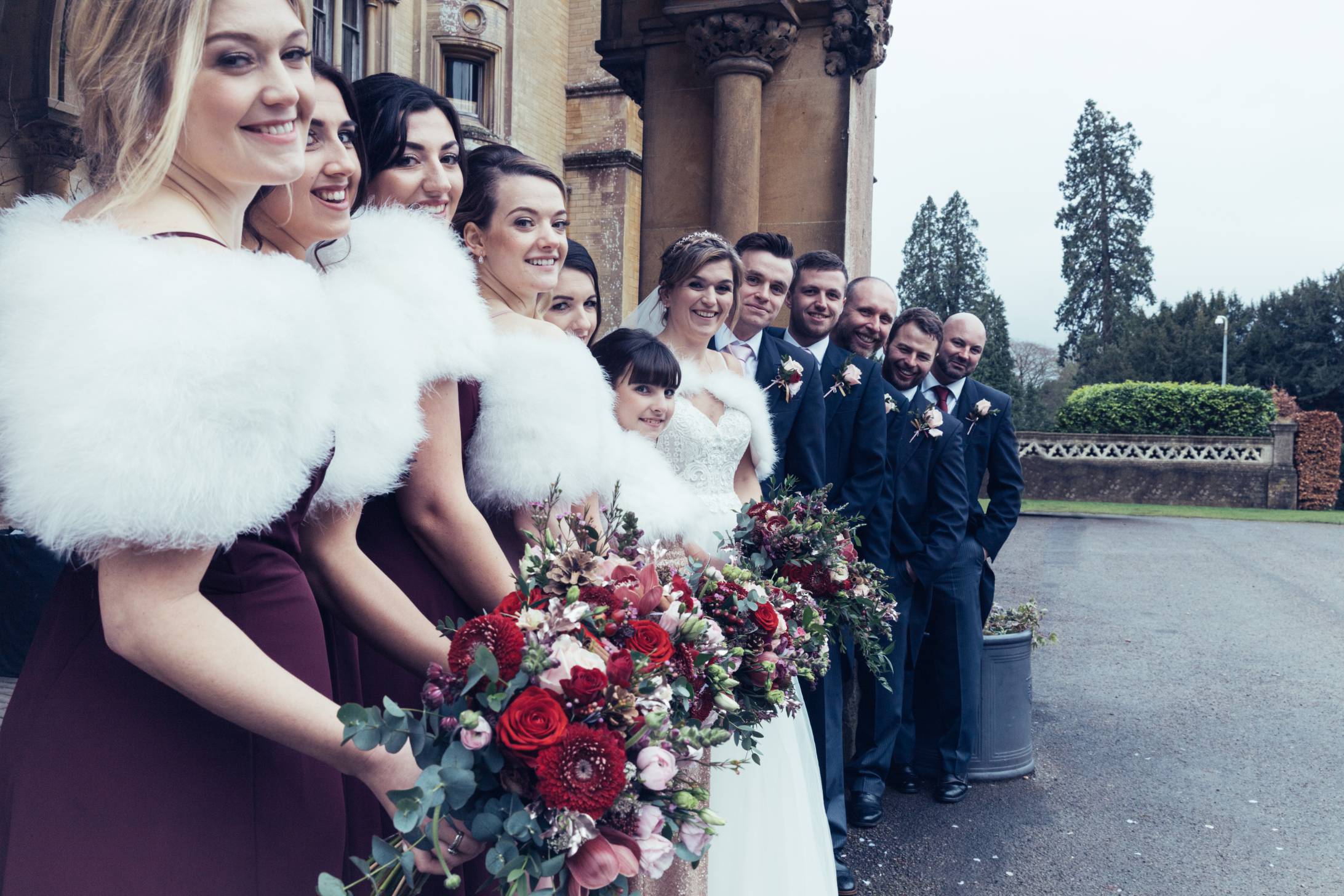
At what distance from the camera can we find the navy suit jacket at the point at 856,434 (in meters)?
4.85

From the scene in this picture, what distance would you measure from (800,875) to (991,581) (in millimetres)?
3093

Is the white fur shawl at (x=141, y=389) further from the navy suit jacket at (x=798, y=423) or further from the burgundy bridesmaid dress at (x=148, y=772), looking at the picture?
the navy suit jacket at (x=798, y=423)

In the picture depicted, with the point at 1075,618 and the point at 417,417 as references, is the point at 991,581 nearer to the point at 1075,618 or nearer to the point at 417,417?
the point at 417,417

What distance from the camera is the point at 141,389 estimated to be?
1143mm

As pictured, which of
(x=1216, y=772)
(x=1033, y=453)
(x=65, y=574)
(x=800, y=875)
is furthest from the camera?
(x=1033, y=453)

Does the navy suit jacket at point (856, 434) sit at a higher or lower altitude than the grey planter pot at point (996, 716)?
higher

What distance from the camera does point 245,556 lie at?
1.40m

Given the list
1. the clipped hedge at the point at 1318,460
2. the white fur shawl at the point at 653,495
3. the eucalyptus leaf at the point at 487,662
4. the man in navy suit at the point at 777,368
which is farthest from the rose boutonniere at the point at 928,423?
the clipped hedge at the point at 1318,460

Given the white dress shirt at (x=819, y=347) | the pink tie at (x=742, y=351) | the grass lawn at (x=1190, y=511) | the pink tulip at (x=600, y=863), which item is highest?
the white dress shirt at (x=819, y=347)

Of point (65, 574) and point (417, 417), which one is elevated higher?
point (417, 417)

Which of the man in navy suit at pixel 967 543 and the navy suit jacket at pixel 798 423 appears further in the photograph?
the man in navy suit at pixel 967 543

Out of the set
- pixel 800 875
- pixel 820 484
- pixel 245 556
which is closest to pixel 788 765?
pixel 800 875

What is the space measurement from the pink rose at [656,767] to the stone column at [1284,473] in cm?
3212

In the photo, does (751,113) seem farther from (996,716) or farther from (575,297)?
(996,716)
